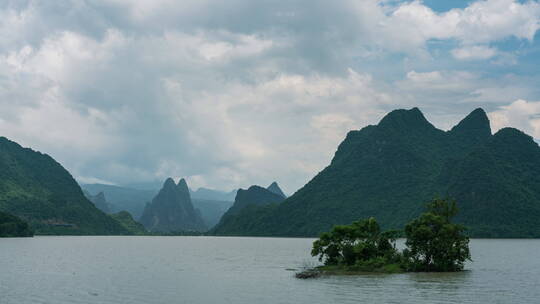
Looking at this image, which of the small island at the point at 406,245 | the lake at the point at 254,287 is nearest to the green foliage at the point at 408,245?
the small island at the point at 406,245

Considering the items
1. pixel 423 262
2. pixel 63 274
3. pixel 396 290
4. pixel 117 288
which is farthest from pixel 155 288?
pixel 423 262

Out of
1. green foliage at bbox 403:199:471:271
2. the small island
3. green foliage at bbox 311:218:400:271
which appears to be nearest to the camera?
green foliage at bbox 403:199:471:271

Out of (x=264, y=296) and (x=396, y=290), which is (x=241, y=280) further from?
(x=396, y=290)

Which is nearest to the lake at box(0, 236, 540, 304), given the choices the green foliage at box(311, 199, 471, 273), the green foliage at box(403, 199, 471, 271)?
the green foliage at box(403, 199, 471, 271)

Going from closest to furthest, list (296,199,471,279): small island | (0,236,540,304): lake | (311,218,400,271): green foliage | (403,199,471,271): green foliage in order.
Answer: (0,236,540,304): lake
(403,199,471,271): green foliage
(296,199,471,279): small island
(311,218,400,271): green foliage

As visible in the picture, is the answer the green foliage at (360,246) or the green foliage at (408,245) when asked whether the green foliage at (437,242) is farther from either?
the green foliage at (360,246)

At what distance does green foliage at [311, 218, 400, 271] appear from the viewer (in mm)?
89000

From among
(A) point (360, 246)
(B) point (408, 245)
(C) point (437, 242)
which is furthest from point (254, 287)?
(C) point (437, 242)

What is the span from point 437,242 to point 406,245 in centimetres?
599

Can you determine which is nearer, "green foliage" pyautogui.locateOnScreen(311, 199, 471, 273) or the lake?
the lake

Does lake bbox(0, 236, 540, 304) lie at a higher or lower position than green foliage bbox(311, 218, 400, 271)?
lower

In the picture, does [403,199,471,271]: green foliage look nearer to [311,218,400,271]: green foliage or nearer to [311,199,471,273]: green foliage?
[311,199,471,273]: green foliage

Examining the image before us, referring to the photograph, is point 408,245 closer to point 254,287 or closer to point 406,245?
point 406,245

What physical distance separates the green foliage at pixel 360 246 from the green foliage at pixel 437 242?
12.3ft
